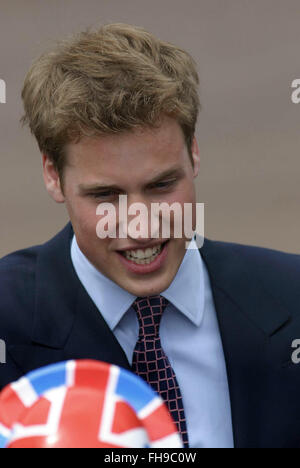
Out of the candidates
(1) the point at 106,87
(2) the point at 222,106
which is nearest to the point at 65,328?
(1) the point at 106,87

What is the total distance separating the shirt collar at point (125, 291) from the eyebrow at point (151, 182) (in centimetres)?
25

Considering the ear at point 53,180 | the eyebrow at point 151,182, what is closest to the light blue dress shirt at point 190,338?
the ear at point 53,180

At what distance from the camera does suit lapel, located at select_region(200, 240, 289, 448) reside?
217cm

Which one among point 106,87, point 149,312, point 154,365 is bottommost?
point 154,365

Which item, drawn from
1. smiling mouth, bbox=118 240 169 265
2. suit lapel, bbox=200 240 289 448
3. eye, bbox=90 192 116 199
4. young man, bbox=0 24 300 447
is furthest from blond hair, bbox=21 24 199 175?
suit lapel, bbox=200 240 289 448

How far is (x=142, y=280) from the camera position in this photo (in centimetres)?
204

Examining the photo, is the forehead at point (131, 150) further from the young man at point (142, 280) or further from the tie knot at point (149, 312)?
the tie knot at point (149, 312)

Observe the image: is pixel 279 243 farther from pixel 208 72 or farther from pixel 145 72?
pixel 145 72

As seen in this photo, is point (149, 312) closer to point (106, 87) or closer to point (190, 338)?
point (190, 338)

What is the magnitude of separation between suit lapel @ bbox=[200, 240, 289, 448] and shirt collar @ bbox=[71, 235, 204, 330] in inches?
2.2

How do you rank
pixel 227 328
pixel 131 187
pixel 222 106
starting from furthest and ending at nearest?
pixel 222 106 < pixel 227 328 < pixel 131 187

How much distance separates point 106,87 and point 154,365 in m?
0.61

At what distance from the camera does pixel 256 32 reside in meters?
6.43

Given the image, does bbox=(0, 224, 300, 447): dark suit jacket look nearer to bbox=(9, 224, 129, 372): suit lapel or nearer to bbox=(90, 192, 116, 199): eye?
bbox=(9, 224, 129, 372): suit lapel
